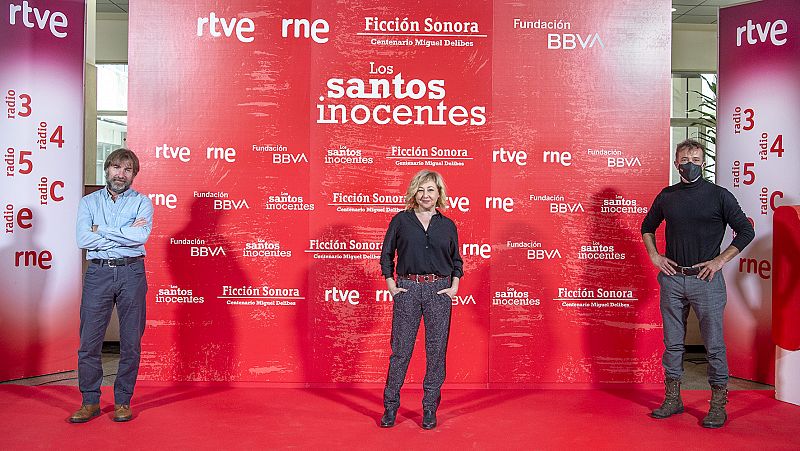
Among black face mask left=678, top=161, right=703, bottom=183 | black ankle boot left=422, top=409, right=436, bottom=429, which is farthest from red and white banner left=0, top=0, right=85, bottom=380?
black face mask left=678, top=161, right=703, bottom=183

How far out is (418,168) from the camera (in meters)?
5.07

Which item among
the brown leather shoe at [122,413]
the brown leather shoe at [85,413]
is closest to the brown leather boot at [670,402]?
the brown leather shoe at [122,413]

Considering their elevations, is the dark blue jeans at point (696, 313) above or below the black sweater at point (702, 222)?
below

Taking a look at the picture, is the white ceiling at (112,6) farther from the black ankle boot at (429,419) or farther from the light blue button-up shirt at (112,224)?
the black ankle boot at (429,419)

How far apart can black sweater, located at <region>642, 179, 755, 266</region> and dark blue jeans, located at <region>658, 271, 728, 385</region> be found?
15 centimetres

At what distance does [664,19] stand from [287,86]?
9.47ft

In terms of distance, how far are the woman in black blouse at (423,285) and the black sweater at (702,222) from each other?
1409mm

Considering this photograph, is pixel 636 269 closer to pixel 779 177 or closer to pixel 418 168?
pixel 779 177

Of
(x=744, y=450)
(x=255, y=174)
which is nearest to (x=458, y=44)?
→ (x=255, y=174)

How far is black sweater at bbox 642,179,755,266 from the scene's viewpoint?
166 inches

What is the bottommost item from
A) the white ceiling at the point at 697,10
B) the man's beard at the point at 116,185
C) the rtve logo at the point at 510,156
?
the man's beard at the point at 116,185

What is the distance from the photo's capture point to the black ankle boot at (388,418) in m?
4.11

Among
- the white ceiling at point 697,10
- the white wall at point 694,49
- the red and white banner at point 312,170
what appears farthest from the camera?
the white wall at point 694,49

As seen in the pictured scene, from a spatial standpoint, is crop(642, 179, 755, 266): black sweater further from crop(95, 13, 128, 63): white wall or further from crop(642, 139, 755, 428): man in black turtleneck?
crop(95, 13, 128, 63): white wall
